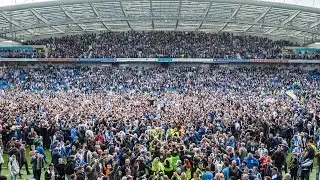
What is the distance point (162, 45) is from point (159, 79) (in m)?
8.30

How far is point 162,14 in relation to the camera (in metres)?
44.3

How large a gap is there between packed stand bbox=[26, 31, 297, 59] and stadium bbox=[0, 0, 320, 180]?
0.13 metres

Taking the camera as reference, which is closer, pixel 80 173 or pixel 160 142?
pixel 80 173

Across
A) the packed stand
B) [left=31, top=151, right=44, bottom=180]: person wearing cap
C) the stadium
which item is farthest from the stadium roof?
[left=31, top=151, right=44, bottom=180]: person wearing cap

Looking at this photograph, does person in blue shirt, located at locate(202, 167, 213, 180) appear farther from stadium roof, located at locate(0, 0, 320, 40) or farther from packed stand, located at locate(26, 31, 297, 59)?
packed stand, located at locate(26, 31, 297, 59)

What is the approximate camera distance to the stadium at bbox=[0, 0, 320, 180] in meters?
12.5

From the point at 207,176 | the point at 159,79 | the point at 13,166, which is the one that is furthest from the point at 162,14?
the point at 207,176

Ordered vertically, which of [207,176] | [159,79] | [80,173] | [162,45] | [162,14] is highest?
[162,14]

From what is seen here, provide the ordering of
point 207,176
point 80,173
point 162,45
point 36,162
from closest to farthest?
point 80,173 → point 207,176 → point 36,162 → point 162,45

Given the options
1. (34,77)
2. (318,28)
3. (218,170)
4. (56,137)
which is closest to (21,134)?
(56,137)

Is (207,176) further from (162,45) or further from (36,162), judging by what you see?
(162,45)

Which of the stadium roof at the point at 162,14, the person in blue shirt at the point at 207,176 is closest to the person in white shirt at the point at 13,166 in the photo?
the person in blue shirt at the point at 207,176

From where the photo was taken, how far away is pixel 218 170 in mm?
10508

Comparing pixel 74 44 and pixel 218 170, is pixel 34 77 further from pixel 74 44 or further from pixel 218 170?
pixel 218 170
